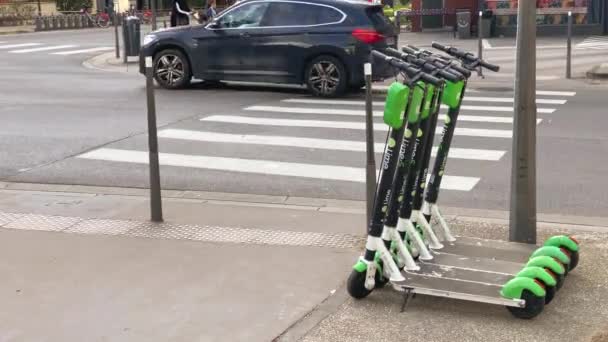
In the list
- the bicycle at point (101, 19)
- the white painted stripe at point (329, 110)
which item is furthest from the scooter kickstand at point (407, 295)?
the bicycle at point (101, 19)

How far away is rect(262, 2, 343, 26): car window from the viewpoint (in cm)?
1514

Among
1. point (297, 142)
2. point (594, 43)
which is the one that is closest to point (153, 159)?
point (297, 142)

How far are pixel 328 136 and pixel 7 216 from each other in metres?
4.77

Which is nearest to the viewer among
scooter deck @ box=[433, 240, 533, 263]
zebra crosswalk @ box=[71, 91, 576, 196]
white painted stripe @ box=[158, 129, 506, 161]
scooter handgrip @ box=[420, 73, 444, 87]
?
scooter handgrip @ box=[420, 73, 444, 87]

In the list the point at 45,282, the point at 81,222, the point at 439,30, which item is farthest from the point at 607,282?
the point at 439,30

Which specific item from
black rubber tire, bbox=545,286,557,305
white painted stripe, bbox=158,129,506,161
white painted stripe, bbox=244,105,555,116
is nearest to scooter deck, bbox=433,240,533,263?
black rubber tire, bbox=545,286,557,305

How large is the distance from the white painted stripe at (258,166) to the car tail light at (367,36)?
563 centimetres

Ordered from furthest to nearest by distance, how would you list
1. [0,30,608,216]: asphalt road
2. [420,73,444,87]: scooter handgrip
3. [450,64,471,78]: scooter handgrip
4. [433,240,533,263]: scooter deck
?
1. [0,30,608,216]: asphalt road
2. [433,240,533,263]: scooter deck
3. [450,64,471,78]: scooter handgrip
4. [420,73,444,87]: scooter handgrip

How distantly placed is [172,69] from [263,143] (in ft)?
19.7

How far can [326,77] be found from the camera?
15016 mm

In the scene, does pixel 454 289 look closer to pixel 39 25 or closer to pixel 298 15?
pixel 298 15

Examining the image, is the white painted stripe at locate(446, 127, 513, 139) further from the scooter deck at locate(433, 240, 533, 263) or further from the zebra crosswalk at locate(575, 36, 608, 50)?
the zebra crosswalk at locate(575, 36, 608, 50)

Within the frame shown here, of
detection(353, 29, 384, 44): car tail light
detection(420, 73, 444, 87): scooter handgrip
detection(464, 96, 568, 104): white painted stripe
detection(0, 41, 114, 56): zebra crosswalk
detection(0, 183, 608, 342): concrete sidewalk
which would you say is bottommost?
detection(0, 183, 608, 342): concrete sidewalk

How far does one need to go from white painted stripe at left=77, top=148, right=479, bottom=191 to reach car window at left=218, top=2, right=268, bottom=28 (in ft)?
19.3
